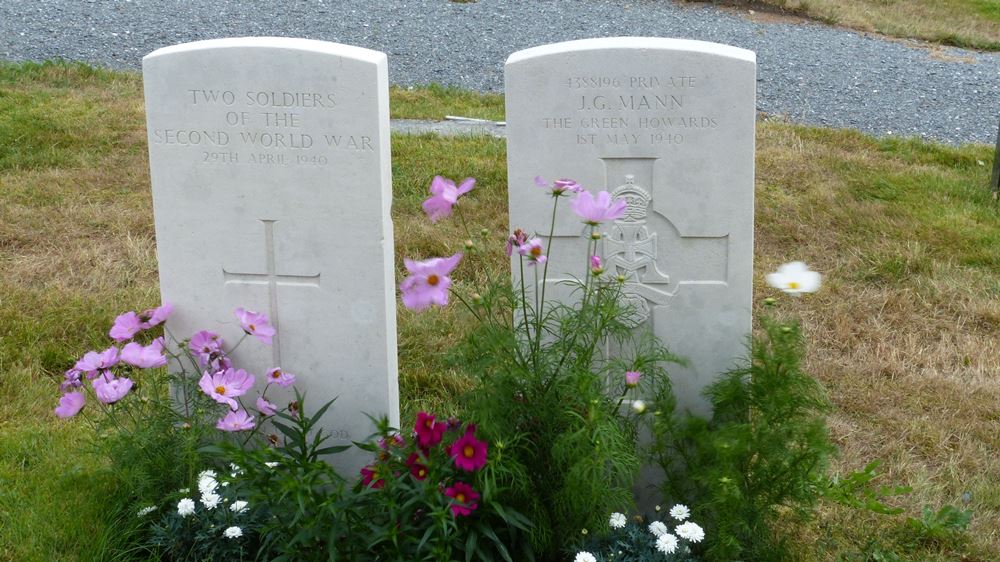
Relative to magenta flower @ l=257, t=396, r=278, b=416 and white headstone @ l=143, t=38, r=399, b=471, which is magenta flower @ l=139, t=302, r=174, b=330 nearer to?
white headstone @ l=143, t=38, r=399, b=471

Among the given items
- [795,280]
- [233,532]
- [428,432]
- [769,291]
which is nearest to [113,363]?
[233,532]

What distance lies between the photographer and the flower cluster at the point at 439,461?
2.77 meters

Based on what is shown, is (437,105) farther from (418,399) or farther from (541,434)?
(541,434)

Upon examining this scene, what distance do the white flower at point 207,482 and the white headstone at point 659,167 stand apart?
3.83 ft

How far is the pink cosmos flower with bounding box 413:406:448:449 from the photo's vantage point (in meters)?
Answer: 2.89

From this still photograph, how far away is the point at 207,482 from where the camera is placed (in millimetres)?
3059

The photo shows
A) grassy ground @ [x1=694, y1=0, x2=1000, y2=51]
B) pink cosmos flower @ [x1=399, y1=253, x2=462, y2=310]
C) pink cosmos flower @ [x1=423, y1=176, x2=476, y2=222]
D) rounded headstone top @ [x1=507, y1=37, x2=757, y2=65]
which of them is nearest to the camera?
pink cosmos flower @ [x1=399, y1=253, x2=462, y2=310]

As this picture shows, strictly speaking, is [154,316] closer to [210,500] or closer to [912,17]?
[210,500]

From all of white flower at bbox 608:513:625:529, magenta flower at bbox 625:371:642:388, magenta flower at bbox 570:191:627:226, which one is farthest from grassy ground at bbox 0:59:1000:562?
→ magenta flower at bbox 570:191:627:226

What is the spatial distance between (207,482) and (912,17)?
12884mm

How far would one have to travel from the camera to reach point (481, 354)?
2998mm

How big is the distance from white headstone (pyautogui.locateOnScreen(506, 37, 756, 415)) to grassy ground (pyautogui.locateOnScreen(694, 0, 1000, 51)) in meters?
9.49

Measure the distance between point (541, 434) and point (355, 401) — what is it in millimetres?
815

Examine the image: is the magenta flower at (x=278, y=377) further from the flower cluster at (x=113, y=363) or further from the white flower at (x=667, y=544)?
the white flower at (x=667, y=544)
